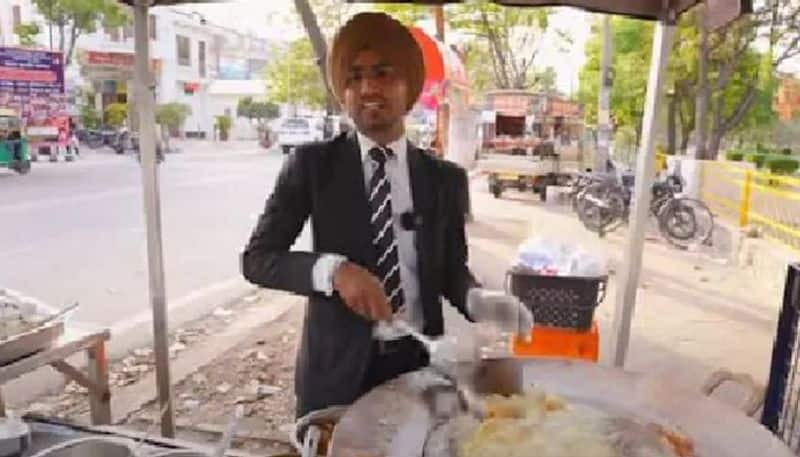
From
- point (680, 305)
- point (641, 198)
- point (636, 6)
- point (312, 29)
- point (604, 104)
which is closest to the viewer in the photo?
point (636, 6)

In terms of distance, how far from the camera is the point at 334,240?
1.46m

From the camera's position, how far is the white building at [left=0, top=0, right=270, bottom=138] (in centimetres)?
1907

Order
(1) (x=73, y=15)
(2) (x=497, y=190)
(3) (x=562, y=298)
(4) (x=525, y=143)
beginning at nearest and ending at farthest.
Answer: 1. (3) (x=562, y=298)
2. (2) (x=497, y=190)
3. (4) (x=525, y=143)
4. (1) (x=73, y=15)

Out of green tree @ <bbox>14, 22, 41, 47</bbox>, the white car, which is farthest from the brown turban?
the white car

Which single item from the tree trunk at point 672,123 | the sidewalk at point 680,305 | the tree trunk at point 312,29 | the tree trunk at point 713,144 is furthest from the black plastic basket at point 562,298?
the tree trunk at point 672,123

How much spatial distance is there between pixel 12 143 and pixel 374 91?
42.7 feet

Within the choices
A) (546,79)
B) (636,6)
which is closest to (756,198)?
(636,6)

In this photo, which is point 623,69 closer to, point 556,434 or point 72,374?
point 72,374

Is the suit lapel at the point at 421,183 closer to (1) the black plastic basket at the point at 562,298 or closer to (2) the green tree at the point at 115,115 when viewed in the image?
(1) the black plastic basket at the point at 562,298

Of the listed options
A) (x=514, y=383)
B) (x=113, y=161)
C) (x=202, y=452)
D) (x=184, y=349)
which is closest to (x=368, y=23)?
(x=514, y=383)

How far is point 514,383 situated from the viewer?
4.15ft

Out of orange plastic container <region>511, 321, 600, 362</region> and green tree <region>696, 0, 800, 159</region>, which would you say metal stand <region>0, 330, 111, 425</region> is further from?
green tree <region>696, 0, 800, 159</region>

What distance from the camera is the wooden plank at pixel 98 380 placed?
8.95 ft

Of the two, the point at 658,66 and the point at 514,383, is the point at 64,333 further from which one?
the point at 658,66
